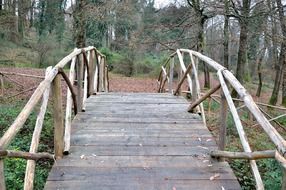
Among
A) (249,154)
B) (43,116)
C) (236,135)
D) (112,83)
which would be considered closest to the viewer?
(249,154)

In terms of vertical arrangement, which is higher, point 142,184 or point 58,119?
point 58,119

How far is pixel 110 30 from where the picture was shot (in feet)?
98.7

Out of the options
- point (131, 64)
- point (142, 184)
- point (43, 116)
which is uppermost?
point (131, 64)

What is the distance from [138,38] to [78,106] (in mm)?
10160

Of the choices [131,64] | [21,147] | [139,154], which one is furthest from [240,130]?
[131,64]

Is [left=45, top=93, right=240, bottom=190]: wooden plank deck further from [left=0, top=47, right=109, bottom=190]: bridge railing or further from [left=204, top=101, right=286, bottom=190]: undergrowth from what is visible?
[left=204, top=101, right=286, bottom=190]: undergrowth

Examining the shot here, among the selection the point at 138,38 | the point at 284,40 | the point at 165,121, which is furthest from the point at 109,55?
the point at 165,121

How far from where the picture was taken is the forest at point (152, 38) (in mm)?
9172

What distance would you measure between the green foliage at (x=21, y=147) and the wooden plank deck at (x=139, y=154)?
4.57 ft

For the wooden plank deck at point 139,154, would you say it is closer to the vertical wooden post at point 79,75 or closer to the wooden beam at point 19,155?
the vertical wooden post at point 79,75

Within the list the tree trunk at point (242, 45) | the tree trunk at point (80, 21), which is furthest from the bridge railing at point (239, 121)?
the tree trunk at point (80, 21)

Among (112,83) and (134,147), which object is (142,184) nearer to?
(134,147)

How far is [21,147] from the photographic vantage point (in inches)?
274

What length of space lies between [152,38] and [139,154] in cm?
1133
